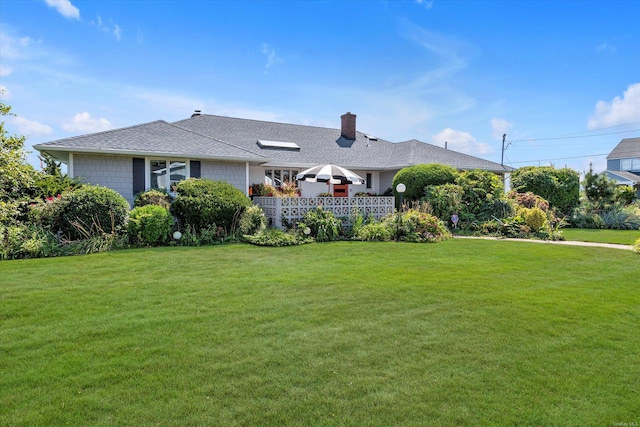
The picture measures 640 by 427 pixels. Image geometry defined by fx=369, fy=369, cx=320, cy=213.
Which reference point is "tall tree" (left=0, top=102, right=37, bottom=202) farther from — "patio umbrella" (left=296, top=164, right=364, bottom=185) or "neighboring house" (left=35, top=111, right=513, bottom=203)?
"patio umbrella" (left=296, top=164, right=364, bottom=185)

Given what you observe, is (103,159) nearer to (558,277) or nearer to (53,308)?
(53,308)

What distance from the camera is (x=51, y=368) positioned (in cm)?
334

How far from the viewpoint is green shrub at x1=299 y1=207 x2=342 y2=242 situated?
11890 mm

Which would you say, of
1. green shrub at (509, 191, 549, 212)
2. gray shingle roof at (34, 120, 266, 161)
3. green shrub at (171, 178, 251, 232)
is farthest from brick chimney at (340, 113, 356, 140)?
green shrub at (171, 178, 251, 232)

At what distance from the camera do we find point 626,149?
147 ft

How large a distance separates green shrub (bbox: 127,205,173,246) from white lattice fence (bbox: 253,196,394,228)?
12.1 ft

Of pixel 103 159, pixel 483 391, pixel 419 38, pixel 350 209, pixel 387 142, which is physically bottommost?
pixel 483 391

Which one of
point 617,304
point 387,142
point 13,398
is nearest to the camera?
point 13,398

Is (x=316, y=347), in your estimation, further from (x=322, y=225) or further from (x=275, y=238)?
(x=322, y=225)

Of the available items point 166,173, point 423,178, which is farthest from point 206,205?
point 423,178

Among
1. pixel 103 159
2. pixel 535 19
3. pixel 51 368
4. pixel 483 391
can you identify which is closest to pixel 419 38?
pixel 535 19

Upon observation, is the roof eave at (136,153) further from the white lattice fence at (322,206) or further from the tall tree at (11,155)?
the tall tree at (11,155)

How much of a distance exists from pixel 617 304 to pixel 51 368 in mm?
6998

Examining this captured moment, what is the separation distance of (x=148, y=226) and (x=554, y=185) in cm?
1812
